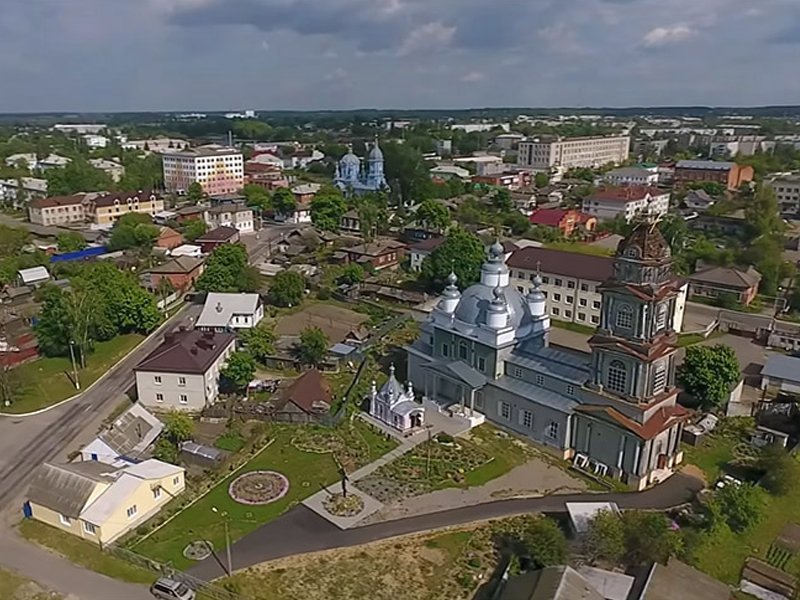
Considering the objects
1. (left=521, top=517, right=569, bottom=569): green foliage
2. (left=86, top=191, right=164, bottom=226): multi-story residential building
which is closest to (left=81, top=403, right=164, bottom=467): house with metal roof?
(left=521, top=517, right=569, bottom=569): green foliage

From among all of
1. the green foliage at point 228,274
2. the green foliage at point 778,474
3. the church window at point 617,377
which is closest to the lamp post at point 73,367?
the green foliage at point 228,274

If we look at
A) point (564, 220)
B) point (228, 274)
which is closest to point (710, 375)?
point (228, 274)

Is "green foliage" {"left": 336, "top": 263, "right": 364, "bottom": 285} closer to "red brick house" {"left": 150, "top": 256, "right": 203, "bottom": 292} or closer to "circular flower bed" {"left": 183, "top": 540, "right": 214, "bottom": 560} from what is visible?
"red brick house" {"left": 150, "top": 256, "right": 203, "bottom": 292}

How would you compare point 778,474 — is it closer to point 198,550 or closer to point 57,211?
point 198,550

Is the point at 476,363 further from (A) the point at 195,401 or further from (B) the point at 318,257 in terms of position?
(B) the point at 318,257

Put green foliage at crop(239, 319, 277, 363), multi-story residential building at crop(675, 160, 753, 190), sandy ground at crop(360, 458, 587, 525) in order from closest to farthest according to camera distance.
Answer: sandy ground at crop(360, 458, 587, 525) < green foliage at crop(239, 319, 277, 363) < multi-story residential building at crop(675, 160, 753, 190)

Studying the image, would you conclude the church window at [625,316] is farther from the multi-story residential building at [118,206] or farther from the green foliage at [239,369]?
the multi-story residential building at [118,206]

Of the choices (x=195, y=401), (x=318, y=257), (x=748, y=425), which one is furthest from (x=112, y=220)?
(x=748, y=425)
